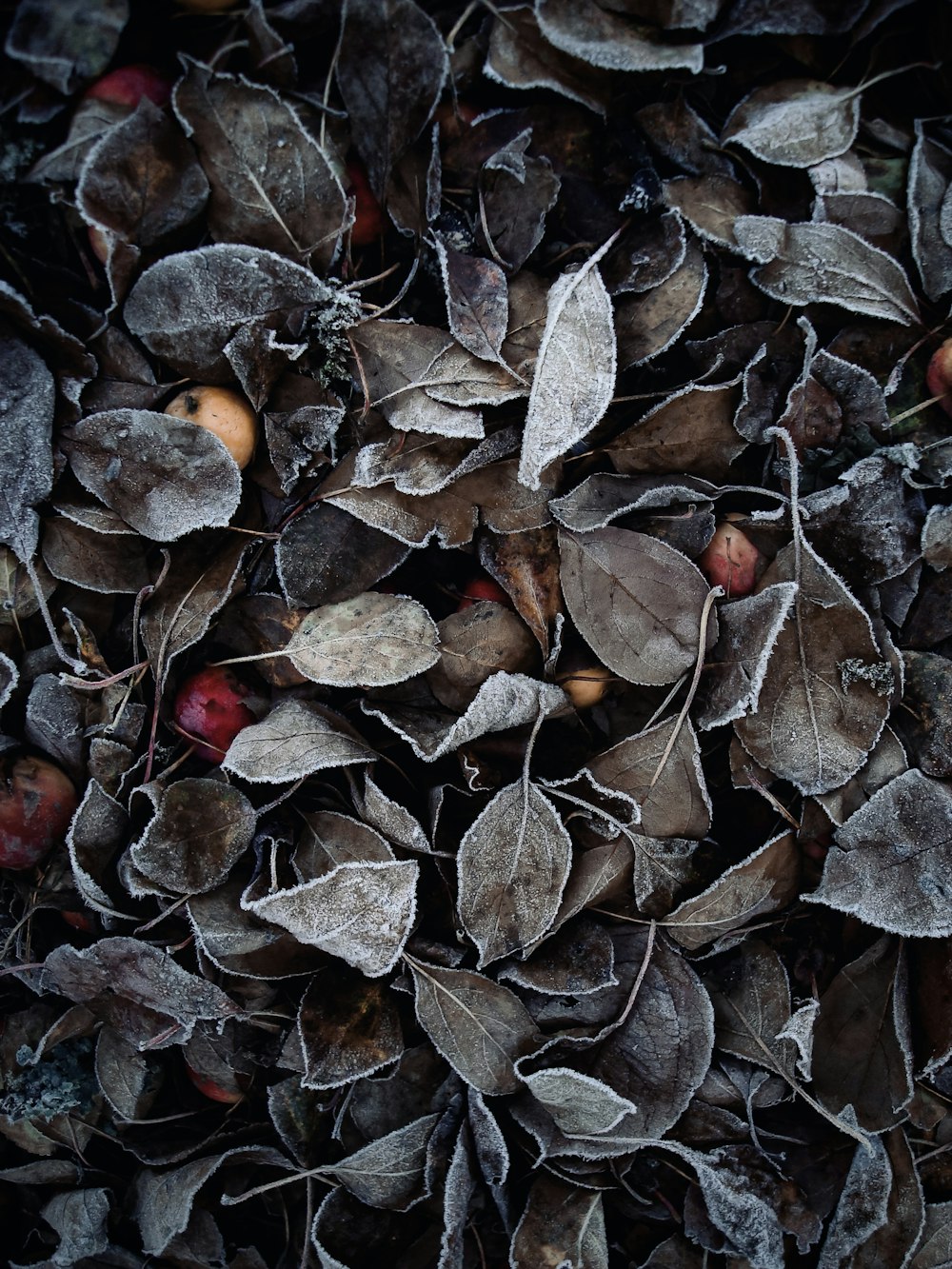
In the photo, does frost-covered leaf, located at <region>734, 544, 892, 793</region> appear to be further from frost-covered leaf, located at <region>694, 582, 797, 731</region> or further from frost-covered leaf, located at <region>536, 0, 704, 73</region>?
frost-covered leaf, located at <region>536, 0, 704, 73</region>

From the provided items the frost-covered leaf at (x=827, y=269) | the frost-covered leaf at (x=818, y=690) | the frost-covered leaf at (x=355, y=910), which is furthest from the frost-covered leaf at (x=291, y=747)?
the frost-covered leaf at (x=827, y=269)

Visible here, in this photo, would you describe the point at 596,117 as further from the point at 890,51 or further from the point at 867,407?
the point at 867,407

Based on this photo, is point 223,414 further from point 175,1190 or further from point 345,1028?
point 175,1190

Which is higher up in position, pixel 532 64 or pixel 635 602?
pixel 532 64

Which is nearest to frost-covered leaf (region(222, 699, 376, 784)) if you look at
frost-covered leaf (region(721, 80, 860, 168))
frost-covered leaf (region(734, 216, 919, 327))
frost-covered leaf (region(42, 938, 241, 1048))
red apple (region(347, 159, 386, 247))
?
frost-covered leaf (region(42, 938, 241, 1048))

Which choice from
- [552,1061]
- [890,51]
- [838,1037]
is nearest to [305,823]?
[552,1061]

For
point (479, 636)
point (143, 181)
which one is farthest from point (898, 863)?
point (143, 181)
